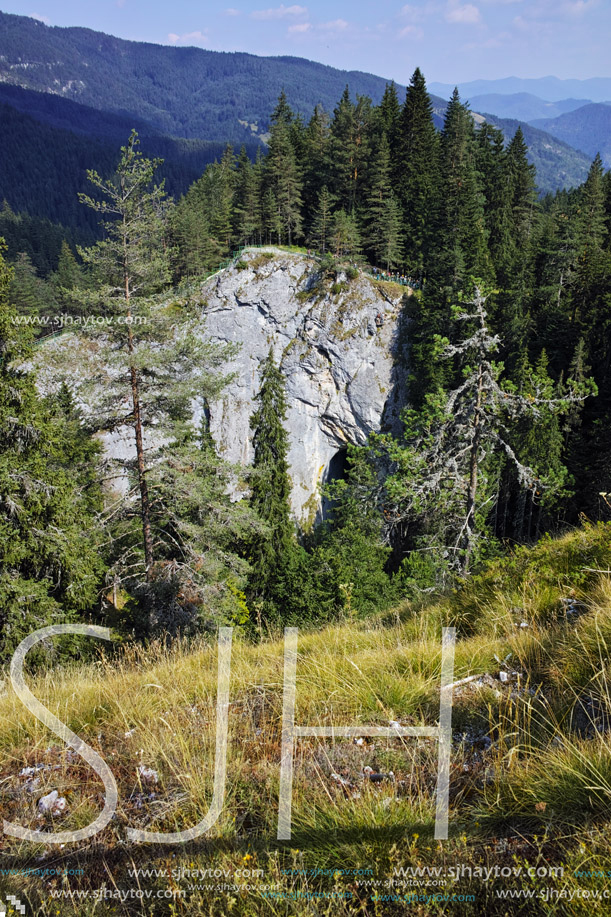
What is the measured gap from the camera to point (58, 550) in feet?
32.3

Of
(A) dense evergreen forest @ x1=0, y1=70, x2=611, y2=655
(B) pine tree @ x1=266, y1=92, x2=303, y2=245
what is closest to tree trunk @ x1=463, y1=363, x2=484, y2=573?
(A) dense evergreen forest @ x1=0, y1=70, x2=611, y2=655

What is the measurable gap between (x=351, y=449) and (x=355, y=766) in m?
7.07

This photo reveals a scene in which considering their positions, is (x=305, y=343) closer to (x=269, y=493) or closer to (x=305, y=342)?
(x=305, y=342)

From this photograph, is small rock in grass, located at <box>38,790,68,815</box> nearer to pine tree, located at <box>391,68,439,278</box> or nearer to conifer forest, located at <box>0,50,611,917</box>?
conifer forest, located at <box>0,50,611,917</box>

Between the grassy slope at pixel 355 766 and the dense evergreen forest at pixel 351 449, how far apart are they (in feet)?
5.10

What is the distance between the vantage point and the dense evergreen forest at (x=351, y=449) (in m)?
9.04

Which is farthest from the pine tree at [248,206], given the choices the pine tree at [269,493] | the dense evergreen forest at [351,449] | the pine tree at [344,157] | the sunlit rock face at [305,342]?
the pine tree at [269,493]

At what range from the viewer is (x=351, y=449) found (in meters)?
9.28

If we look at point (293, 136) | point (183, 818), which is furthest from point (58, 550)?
point (293, 136)

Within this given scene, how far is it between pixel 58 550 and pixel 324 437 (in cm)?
3138

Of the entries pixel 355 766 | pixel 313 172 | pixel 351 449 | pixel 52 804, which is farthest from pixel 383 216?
pixel 52 804

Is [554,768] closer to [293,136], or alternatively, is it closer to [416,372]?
[416,372]

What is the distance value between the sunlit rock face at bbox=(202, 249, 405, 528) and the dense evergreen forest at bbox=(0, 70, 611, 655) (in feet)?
5.98

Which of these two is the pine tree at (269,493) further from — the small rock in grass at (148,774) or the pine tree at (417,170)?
the pine tree at (417,170)
